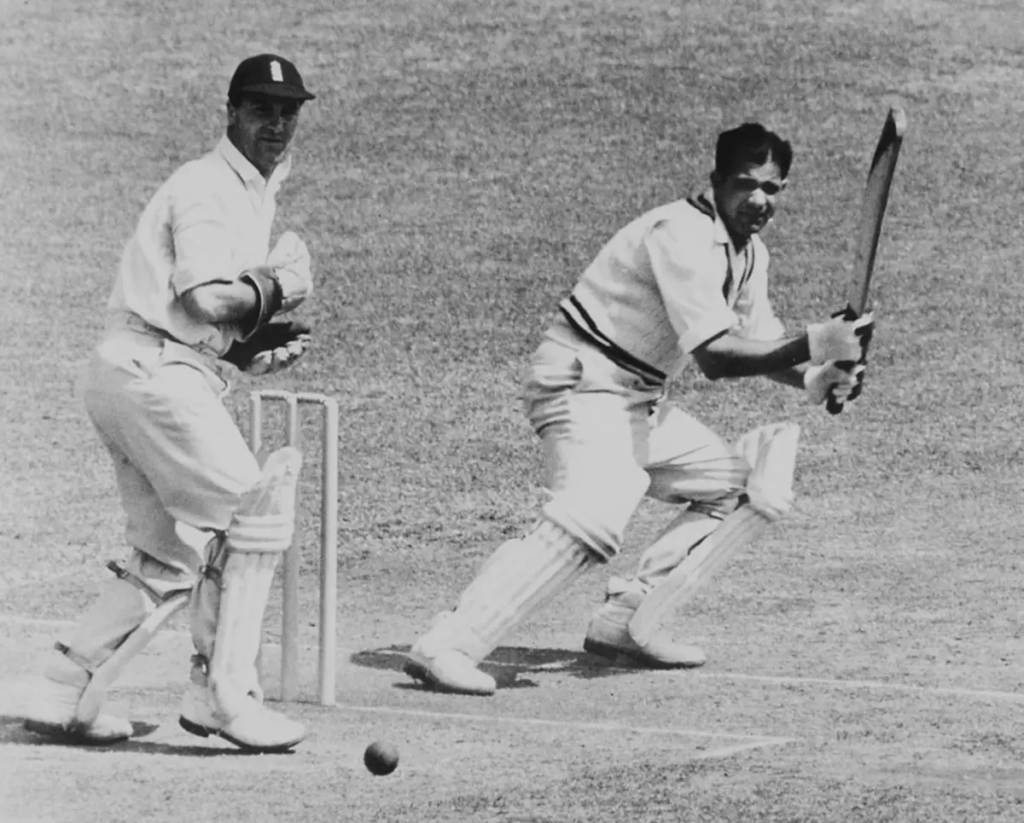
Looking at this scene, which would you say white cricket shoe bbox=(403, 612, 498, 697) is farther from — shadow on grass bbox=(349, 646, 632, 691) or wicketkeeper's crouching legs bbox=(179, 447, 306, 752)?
wicketkeeper's crouching legs bbox=(179, 447, 306, 752)

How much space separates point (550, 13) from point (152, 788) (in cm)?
1308

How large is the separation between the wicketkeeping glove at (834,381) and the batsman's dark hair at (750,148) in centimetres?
61

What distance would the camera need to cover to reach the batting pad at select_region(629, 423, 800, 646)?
24.6 feet

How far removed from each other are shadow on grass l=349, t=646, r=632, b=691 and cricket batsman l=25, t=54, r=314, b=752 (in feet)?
4.35

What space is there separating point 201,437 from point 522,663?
2.11 meters

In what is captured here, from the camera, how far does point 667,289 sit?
7.21 metres

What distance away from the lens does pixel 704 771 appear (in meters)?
5.82

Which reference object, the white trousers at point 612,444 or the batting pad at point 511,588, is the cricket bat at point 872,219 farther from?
the batting pad at point 511,588

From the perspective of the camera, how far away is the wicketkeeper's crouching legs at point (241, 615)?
5.85 meters

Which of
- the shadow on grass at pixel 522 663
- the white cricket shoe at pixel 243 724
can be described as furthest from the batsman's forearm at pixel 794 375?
the white cricket shoe at pixel 243 724

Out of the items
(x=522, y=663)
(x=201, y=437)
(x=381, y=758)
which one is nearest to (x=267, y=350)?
(x=201, y=437)

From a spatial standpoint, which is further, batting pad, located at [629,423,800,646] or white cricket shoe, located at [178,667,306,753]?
batting pad, located at [629,423,800,646]

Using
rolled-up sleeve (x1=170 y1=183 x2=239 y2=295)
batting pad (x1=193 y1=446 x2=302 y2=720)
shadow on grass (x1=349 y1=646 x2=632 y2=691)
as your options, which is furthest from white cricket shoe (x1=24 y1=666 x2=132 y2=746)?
shadow on grass (x1=349 y1=646 x2=632 y2=691)

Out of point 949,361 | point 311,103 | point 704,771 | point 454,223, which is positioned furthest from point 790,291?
point 704,771
